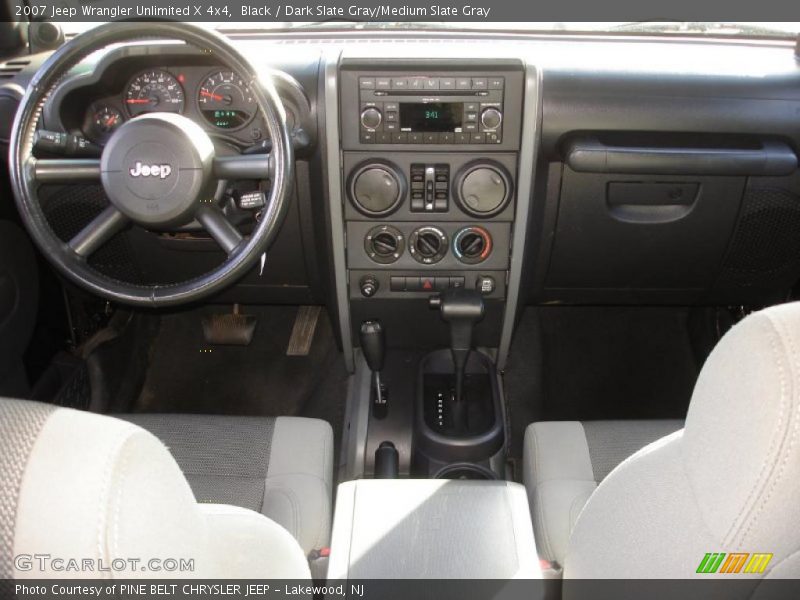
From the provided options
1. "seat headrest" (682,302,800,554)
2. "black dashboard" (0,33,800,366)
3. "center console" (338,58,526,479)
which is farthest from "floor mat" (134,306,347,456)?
"seat headrest" (682,302,800,554)

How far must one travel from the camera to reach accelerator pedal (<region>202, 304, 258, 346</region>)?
9.67ft

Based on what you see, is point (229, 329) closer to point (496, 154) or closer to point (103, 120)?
point (103, 120)

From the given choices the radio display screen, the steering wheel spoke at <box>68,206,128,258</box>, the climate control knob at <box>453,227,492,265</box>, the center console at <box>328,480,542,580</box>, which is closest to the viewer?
the center console at <box>328,480,542,580</box>

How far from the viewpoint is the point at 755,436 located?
73 centimetres

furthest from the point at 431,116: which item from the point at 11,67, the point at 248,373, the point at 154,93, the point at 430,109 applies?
the point at 248,373

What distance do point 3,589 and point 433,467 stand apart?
155 cm

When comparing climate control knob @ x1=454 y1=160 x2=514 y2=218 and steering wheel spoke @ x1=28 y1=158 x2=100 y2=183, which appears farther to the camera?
climate control knob @ x1=454 y1=160 x2=514 y2=218

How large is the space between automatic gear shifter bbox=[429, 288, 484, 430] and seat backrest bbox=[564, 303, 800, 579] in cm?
112

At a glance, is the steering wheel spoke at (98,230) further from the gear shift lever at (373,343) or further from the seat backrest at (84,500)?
the seat backrest at (84,500)

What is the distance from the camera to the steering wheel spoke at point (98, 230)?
1.77m

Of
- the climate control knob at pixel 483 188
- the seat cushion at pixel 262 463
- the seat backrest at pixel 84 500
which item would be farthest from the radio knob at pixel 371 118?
the seat backrest at pixel 84 500

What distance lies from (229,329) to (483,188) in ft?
4.54

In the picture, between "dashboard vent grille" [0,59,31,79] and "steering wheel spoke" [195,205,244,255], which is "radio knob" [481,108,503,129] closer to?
"steering wheel spoke" [195,205,244,255]

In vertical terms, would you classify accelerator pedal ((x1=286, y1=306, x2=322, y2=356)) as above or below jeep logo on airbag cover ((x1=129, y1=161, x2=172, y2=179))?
below
